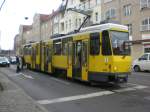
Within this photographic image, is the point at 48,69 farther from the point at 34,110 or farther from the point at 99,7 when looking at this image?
the point at 99,7

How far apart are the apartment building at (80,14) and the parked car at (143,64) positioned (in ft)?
57.8

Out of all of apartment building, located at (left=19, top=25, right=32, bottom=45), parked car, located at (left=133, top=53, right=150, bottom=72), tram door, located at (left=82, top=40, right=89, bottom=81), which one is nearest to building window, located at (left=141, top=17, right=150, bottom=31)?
parked car, located at (left=133, top=53, right=150, bottom=72)

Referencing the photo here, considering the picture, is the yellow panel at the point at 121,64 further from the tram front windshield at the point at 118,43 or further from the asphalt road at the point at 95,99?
the asphalt road at the point at 95,99

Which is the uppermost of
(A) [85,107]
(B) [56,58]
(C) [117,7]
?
(C) [117,7]

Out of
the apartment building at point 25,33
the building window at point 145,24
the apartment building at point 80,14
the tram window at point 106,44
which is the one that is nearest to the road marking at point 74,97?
the tram window at point 106,44

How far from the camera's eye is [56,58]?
79.2 feet

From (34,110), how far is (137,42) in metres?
36.9

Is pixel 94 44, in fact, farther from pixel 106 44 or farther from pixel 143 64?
pixel 143 64

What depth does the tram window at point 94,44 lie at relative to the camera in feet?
56.4


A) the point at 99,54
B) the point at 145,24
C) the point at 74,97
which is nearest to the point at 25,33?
the point at 145,24

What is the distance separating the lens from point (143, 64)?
1275 inches

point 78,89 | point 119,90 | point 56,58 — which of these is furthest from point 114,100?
point 56,58

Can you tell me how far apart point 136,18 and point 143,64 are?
1556cm

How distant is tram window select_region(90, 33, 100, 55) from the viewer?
56.4ft
